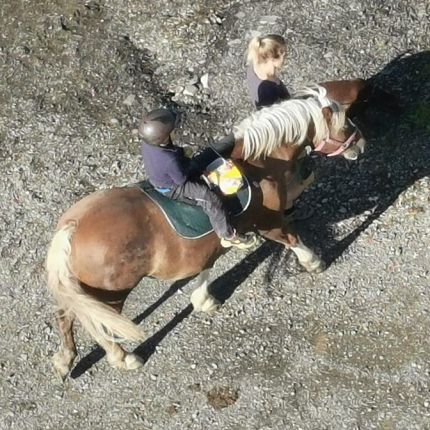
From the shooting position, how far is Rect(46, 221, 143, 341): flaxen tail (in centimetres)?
594

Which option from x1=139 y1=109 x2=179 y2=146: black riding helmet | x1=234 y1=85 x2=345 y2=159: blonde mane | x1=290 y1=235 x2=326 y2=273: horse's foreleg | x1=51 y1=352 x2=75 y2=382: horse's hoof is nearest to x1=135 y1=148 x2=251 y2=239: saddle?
x1=234 y1=85 x2=345 y2=159: blonde mane

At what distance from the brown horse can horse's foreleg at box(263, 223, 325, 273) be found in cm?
43

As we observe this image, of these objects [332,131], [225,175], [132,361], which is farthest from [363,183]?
[132,361]

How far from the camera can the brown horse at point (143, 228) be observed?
19.5 ft

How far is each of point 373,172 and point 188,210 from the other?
7.42 feet

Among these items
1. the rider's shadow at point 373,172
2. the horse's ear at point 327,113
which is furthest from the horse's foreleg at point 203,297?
the horse's ear at point 327,113

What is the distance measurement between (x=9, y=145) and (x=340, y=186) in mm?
3356

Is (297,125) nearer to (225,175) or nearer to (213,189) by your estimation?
(225,175)

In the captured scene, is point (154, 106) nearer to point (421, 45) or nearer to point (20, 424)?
point (421, 45)

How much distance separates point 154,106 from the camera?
8312 mm

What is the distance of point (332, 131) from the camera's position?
20.5 feet

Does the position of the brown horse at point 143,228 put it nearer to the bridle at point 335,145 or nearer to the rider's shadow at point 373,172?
the bridle at point 335,145

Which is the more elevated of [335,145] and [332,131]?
[332,131]

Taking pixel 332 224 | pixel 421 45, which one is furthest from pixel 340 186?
pixel 421 45
